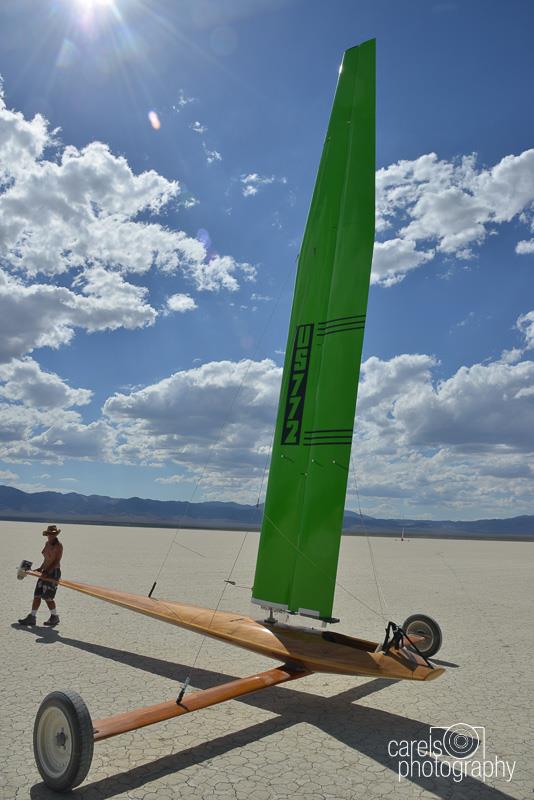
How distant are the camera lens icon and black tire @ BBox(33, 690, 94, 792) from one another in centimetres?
356

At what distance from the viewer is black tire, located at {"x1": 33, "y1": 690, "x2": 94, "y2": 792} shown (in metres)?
4.67

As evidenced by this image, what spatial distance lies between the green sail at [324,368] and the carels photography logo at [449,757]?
1781mm

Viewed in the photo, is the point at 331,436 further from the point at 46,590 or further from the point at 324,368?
the point at 46,590

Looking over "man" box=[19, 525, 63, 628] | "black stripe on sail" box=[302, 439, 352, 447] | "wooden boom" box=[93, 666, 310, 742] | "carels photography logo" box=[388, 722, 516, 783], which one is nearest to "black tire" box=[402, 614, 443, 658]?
"carels photography logo" box=[388, 722, 516, 783]

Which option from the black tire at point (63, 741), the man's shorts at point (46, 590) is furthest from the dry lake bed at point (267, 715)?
the man's shorts at point (46, 590)

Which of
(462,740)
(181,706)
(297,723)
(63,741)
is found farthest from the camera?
(297,723)

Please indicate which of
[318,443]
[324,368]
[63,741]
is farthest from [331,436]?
[63,741]

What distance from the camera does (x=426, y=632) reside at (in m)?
9.30

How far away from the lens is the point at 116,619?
11875 millimetres

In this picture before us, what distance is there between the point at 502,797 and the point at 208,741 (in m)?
2.81

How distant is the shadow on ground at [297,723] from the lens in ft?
16.3

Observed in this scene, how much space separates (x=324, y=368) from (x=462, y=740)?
4449 millimetres

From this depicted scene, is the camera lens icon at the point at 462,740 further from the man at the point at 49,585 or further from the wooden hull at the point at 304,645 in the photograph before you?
the man at the point at 49,585

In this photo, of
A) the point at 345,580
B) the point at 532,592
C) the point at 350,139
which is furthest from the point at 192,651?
the point at 532,592
